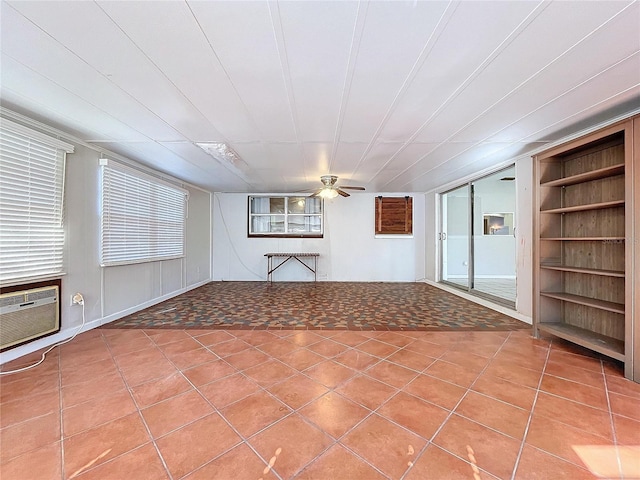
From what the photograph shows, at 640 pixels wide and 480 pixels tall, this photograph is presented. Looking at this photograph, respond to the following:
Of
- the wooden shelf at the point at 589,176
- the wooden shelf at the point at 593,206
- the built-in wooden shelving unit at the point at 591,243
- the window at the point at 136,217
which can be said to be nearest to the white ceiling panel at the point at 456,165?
→ the built-in wooden shelving unit at the point at 591,243

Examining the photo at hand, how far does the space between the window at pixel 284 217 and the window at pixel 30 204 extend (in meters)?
3.81

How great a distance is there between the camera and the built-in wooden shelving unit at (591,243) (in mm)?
1967

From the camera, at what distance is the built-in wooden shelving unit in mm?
1967

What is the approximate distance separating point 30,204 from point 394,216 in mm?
6057

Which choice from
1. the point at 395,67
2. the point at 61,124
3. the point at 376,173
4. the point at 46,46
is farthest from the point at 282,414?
the point at 376,173

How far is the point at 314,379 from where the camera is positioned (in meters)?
1.91

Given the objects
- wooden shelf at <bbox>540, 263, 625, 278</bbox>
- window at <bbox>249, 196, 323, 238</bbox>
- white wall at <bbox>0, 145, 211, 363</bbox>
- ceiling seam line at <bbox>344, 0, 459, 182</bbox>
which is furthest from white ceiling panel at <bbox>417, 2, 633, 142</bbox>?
window at <bbox>249, 196, 323, 238</bbox>

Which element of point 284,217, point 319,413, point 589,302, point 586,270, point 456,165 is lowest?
point 319,413

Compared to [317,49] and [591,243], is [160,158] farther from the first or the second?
[591,243]

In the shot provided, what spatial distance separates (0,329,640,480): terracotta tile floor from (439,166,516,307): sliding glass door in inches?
146

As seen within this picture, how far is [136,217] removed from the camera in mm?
3727

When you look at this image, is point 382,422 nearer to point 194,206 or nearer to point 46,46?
point 46,46

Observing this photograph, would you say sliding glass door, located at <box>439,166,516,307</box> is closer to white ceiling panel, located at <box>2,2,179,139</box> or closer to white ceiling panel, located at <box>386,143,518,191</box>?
white ceiling panel, located at <box>386,143,518,191</box>

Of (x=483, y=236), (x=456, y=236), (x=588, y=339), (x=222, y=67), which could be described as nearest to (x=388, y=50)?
(x=222, y=67)
